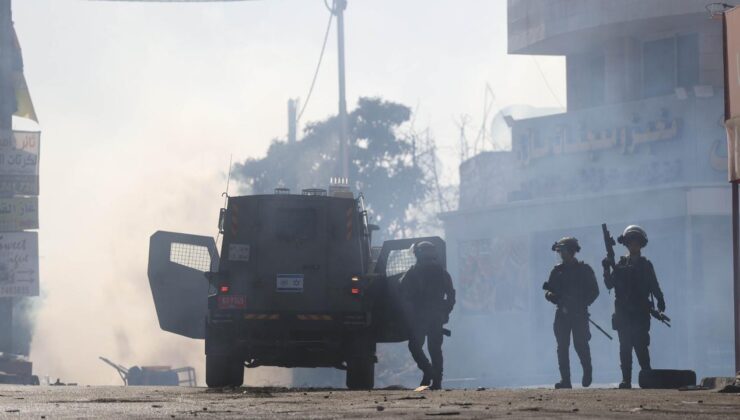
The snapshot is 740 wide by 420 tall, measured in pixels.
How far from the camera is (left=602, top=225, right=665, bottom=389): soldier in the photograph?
51.3ft

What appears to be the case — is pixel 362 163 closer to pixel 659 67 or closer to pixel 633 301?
pixel 659 67

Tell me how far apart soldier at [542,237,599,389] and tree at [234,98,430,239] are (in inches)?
1816

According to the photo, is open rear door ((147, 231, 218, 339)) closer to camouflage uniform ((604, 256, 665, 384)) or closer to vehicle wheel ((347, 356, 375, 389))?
vehicle wheel ((347, 356, 375, 389))

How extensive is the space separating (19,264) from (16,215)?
1.11 meters

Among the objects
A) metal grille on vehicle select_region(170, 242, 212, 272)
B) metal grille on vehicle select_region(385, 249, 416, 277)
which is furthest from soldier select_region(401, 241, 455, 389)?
metal grille on vehicle select_region(170, 242, 212, 272)

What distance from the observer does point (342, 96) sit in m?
48.3

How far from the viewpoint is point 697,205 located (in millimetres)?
41156

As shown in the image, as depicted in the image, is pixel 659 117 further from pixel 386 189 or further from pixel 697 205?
pixel 386 189

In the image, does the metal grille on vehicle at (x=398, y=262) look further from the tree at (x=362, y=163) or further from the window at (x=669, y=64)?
the tree at (x=362, y=163)

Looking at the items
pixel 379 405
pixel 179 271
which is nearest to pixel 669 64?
pixel 179 271

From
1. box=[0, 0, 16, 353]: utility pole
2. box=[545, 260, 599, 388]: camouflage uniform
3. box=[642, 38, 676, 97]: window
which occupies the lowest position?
box=[545, 260, 599, 388]: camouflage uniform

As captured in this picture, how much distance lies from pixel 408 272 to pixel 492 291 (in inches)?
1301

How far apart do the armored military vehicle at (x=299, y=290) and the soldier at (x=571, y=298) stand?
1.56m

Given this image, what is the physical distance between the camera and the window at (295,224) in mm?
17000
